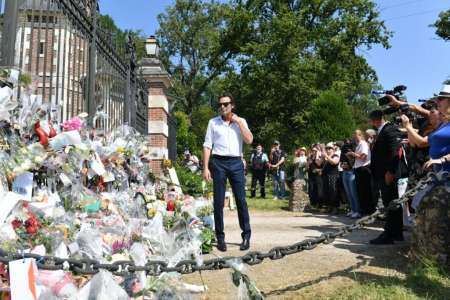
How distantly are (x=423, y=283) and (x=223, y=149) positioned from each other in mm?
2468

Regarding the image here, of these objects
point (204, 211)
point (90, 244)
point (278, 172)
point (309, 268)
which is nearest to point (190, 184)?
point (204, 211)

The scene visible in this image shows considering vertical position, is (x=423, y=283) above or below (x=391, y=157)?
below

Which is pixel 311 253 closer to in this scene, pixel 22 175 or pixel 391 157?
pixel 391 157

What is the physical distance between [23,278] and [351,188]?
7290 mm

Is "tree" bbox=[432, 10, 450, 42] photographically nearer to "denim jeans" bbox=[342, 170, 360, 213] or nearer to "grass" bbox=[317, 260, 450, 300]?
"denim jeans" bbox=[342, 170, 360, 213]

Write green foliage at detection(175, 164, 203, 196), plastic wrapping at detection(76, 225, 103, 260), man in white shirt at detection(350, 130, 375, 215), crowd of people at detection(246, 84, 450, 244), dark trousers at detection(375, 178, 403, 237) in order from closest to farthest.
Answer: plastic wrapping at detection(76, 225, 103, 260) → crowd of people at detection(246, 84, 450, 244) → dark trousers at detection(375, 178, 403, 237) → man in white shirt at detection(350, 130, 375, 215) → green foliage at detection(175, 164, 203, 196)

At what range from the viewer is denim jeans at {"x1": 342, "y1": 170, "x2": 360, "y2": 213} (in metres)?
8.54

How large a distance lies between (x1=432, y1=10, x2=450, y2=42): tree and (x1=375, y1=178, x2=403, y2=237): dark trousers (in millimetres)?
19670

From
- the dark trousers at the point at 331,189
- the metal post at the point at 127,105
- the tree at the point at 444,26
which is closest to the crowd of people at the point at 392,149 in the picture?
the metal post at the point at 127,105

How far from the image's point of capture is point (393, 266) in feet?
13.7

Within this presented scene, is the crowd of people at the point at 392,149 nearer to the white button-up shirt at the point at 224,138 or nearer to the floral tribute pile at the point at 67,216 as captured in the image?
the white button-up shirt at the point at 224,138

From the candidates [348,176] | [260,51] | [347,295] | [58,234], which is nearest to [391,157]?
[347,295]

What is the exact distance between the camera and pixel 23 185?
3.42 metres

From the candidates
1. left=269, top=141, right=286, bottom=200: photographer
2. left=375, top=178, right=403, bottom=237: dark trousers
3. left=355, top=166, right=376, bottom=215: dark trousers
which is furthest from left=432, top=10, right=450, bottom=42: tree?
left=375, top=178, right=403, bottom=237: dark trousers
